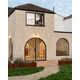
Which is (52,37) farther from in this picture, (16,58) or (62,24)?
(16,58)

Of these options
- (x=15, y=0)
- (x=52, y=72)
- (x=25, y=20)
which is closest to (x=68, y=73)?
(x=52, y=72)

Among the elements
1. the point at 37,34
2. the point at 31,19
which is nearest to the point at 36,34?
the point at 37,34

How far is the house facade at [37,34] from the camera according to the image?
9.31 feet

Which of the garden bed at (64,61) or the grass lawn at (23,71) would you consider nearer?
the grass lawn at (23,71)

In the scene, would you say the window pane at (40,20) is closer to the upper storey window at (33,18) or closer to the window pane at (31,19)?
the upper storey window at (33,18)

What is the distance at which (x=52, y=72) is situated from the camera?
2.72 m

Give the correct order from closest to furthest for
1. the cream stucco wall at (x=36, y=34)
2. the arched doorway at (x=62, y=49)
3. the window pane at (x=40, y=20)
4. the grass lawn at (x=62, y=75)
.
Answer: the grass lawn at (x=62, y=75)
the cream stucco wall at (x=36, y=34)
the arched doorway at (x=62, y=49)
the window pane at (x=40, y=20)

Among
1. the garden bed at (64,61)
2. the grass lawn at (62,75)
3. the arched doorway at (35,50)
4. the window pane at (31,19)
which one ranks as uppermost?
the window pane at (31,19)

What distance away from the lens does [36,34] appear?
3.09 m

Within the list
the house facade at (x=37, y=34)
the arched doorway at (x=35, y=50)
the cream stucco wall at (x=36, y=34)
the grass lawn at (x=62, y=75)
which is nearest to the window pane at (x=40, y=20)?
the house facade at (x=37, y=34)

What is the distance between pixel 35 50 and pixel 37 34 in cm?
34

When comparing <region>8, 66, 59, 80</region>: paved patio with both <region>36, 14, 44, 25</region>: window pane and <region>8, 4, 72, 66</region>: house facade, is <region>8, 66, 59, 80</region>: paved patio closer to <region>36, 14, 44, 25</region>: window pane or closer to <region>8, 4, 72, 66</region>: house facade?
<region>8, 4, 72, 66</region>: house facade

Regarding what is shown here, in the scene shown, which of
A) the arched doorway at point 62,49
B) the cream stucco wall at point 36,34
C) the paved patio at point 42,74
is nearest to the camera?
the paved patio at point 42,74
